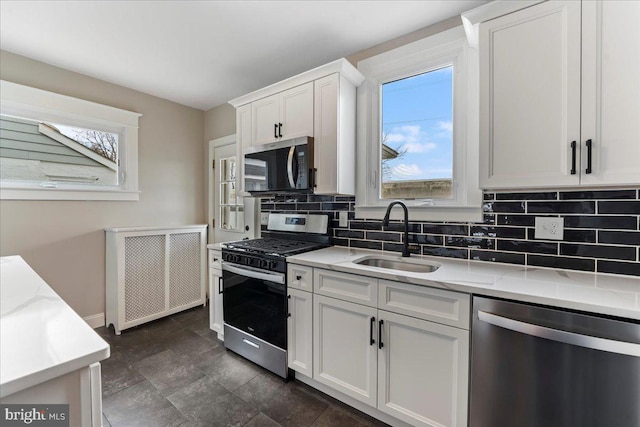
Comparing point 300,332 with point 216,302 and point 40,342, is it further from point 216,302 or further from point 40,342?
point 40,342

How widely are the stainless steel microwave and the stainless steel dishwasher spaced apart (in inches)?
57.8

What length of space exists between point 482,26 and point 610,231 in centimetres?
129

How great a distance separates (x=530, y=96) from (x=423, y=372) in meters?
1.52

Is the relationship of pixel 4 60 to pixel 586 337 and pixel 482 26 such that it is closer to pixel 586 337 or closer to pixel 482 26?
pixel 482 26

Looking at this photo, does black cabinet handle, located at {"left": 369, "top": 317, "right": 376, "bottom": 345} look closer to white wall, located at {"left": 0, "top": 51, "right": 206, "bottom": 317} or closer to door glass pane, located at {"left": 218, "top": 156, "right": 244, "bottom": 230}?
door glass pane, located at {"left": 218, "top": 156, "right": 244, "bottom": 230}

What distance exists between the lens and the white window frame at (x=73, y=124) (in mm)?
2359

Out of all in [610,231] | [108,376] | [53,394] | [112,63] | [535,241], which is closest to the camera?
[53,394]

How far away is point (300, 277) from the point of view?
1.87m

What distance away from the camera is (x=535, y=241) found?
162 cm

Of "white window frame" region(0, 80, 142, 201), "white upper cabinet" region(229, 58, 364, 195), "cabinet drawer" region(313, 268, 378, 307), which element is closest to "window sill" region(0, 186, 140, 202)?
"white window frame" region(0, 80, 142, 201)

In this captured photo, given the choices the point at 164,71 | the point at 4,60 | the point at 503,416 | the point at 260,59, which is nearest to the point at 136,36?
the point at 164,71

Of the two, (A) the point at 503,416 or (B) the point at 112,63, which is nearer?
(A) the point at 503,416

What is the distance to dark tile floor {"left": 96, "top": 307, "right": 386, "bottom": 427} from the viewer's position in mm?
1650

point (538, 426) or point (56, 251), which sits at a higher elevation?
point (56, 251)
